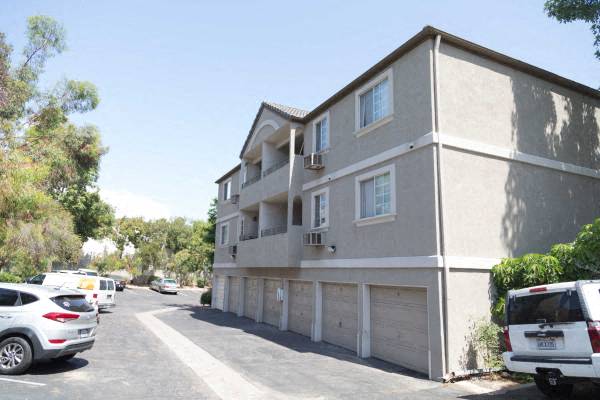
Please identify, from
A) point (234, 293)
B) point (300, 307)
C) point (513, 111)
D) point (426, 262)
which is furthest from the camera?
point (234, 293)

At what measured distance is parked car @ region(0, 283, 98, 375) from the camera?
866 centimetres

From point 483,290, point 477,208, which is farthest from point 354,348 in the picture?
point 477,208

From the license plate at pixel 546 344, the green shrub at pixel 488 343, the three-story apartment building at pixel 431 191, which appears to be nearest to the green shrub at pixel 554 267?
the three-story apartment building at pixel 431 191

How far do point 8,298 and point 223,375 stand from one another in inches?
195

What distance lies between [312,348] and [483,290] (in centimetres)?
598

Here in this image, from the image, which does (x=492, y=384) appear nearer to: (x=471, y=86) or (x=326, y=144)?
(x=471, y=86)

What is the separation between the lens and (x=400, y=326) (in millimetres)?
11625

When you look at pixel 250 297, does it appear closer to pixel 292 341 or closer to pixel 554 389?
pixel 292 341

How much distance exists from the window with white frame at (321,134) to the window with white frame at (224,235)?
1219 cm

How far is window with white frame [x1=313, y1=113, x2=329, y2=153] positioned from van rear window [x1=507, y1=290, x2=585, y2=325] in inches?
359

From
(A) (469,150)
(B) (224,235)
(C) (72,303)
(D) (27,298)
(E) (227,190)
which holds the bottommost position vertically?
(C) (72,303)

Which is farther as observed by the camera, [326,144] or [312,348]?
[326,144]

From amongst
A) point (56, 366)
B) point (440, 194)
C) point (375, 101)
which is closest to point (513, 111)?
point (375, 101)

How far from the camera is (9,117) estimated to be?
20.8 metres
